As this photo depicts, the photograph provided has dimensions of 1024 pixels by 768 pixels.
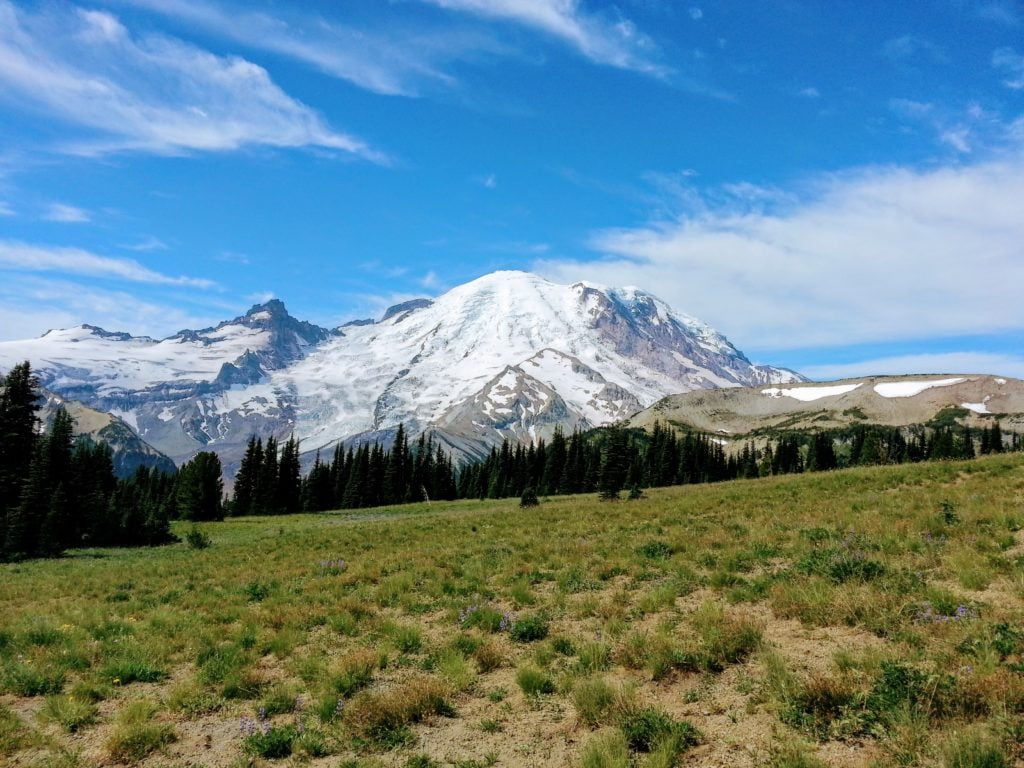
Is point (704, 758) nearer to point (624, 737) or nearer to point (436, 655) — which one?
point (624, 737)

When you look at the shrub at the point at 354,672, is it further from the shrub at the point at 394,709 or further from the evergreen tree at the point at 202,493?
the evergreen tree at the point at 202,493

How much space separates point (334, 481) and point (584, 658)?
454 feet

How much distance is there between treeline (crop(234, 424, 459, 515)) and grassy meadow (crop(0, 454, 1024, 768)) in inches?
3753

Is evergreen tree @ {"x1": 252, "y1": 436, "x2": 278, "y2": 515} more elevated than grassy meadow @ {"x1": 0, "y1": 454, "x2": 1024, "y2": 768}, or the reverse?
grassy meadow @ {"x1": 0, "y1": 454, "x2": 1024, "y2": 768}

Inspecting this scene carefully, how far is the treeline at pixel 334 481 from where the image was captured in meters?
109

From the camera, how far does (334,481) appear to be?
13962 cm

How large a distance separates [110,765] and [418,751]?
4381mm

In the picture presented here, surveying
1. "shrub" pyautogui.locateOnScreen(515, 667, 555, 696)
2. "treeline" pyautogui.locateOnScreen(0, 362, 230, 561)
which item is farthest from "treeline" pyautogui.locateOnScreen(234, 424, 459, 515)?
"shrub" pyautogui.locateOnScreen(515, 667, 555, 696)

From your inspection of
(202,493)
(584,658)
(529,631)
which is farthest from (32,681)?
(202,493)

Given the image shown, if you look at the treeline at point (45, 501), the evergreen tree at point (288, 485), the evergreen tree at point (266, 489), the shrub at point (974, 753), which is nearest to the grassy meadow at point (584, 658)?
the shrub at point (974, 753)

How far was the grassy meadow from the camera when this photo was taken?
268 inches

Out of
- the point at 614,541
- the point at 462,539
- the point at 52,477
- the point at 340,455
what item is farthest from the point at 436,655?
the point at 340,455

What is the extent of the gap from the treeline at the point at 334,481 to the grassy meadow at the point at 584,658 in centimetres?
9534

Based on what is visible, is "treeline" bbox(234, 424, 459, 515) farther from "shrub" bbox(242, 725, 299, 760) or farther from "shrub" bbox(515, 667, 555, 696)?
"shrub" bbox(242, 725, 299, 760)
